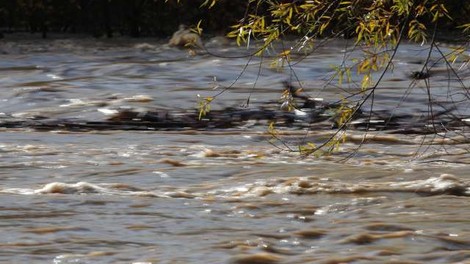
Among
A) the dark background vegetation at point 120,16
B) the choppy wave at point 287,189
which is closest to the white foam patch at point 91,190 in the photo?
the choppy wave at point 287,189

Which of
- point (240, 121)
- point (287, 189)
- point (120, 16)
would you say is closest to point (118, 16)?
point (120, 16)

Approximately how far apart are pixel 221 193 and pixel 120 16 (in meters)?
16.2

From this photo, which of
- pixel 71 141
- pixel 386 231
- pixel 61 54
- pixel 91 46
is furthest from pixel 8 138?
pixel 91 46

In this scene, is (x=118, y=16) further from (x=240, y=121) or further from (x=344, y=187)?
(x=344, y=187)

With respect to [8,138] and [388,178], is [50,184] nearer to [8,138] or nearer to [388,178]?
[388,178]

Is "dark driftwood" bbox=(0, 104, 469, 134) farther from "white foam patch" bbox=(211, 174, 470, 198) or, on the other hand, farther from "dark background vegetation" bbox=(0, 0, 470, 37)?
"dark background vegetation" bbox=(0, 0, 470, 37)

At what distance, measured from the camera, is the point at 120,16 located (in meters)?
22.4

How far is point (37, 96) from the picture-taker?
1221cm

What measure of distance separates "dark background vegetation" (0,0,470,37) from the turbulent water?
999cm

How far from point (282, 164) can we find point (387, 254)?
275 cm

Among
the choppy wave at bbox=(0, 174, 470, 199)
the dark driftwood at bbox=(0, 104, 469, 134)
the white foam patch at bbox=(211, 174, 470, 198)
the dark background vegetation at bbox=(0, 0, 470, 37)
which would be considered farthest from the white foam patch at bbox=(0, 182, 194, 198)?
the dark background vegetation at bbox=(0, 0, 470, 37)

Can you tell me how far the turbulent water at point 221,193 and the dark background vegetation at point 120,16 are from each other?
9987 mm

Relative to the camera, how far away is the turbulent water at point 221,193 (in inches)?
198

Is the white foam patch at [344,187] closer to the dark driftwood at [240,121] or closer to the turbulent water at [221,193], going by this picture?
the turbulent water at [221,193]
